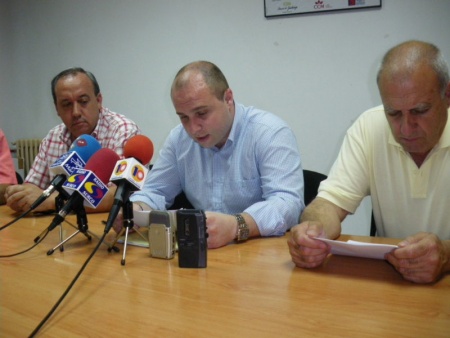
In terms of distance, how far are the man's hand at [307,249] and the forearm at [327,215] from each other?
0.25 meters

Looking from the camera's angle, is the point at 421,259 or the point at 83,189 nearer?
the point at 421,259

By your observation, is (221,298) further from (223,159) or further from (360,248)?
(223,159)

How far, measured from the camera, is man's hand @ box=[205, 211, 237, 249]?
1471 mm

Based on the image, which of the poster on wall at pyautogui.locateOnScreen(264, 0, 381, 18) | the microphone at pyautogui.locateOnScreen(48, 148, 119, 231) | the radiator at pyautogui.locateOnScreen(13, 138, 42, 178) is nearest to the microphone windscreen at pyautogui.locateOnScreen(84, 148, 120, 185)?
the microphone at pyautogui.locateOnScreen(48, 148, 119, 231)

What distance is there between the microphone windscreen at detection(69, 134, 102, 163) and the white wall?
6.71 feet

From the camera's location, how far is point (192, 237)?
128 cm

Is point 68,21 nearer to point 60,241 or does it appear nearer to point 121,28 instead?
point 121,28

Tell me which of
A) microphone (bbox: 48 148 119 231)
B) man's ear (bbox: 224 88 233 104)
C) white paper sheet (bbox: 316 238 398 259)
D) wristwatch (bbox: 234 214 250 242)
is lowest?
wristwatch (bbox: 234 214 250 242)

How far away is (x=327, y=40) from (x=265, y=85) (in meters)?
0.56

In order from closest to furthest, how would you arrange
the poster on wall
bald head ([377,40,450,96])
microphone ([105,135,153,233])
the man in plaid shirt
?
microphone ([105,135,153,233])
bald head ([377,40,450,96])
the man in plaid shirt
the poster on wall

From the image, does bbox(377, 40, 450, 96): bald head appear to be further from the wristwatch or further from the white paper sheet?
the wristwatch

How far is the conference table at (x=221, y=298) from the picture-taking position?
91 centimetres

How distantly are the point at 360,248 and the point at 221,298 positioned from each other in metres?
0.40

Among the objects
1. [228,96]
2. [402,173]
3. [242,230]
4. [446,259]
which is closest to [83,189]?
[242,230]
